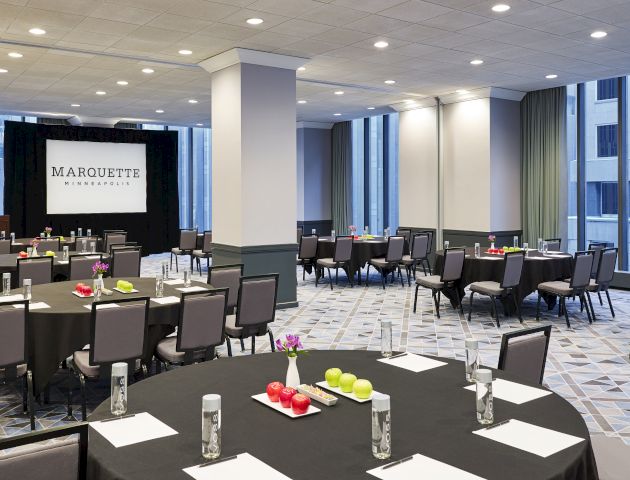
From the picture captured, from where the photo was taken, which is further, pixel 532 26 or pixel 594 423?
pixel 532 26

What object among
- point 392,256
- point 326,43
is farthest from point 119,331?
point 392,256

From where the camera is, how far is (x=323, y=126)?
17625mm

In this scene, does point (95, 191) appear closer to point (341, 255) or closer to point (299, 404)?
point (341, 255)

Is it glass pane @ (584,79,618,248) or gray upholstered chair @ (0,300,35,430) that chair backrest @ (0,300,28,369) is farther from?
glass pane @ (584,79,618,248)

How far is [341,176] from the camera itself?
17.4 meters

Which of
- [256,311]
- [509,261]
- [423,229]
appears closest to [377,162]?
[423,229]

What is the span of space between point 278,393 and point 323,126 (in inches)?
610

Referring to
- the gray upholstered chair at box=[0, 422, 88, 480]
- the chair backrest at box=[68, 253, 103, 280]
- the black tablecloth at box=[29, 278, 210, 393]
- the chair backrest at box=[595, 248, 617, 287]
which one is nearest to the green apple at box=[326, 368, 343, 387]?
the gray upholstered chair at box=[0, 422, 88, 480]

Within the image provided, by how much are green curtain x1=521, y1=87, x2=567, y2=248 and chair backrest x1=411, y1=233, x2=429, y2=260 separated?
2.09m

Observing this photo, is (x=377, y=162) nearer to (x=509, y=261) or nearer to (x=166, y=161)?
(x=166, y=161)

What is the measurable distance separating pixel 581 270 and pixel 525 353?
5365 millimetres

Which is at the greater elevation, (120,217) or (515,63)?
(515,63)

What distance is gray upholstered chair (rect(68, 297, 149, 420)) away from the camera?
4.39 meters

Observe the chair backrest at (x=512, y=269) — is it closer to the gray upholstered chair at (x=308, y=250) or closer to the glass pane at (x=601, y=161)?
the glass pane at (x=601, y=161)
